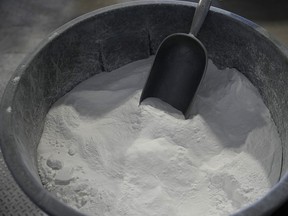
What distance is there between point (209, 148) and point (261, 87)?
238 mm

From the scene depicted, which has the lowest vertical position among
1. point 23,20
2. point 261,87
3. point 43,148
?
point 43,148

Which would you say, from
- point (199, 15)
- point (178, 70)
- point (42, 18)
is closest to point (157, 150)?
point (178, 70)

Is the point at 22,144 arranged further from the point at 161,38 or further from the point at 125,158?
the point at 161,38

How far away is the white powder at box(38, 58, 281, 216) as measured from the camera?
2.63 feet

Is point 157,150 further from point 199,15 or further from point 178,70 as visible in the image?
point 199,15

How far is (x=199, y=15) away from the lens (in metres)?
0.99

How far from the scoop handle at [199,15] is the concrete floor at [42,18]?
517mm

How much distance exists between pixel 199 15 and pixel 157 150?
15.3 inches

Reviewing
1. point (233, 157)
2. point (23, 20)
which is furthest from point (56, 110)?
point (23, 20)

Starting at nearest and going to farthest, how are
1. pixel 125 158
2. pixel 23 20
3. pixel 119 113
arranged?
pixel 125 158, pixel 119 113, pixel 23 20

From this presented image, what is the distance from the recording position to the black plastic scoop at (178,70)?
1.02 metres

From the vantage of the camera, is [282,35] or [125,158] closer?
[125,158]

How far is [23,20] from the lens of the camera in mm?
1627

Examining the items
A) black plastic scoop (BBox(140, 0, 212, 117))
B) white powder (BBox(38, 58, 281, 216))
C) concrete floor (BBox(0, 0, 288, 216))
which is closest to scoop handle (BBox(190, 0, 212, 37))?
black plastic scoop (BBox(140, 0, 212, 117))
